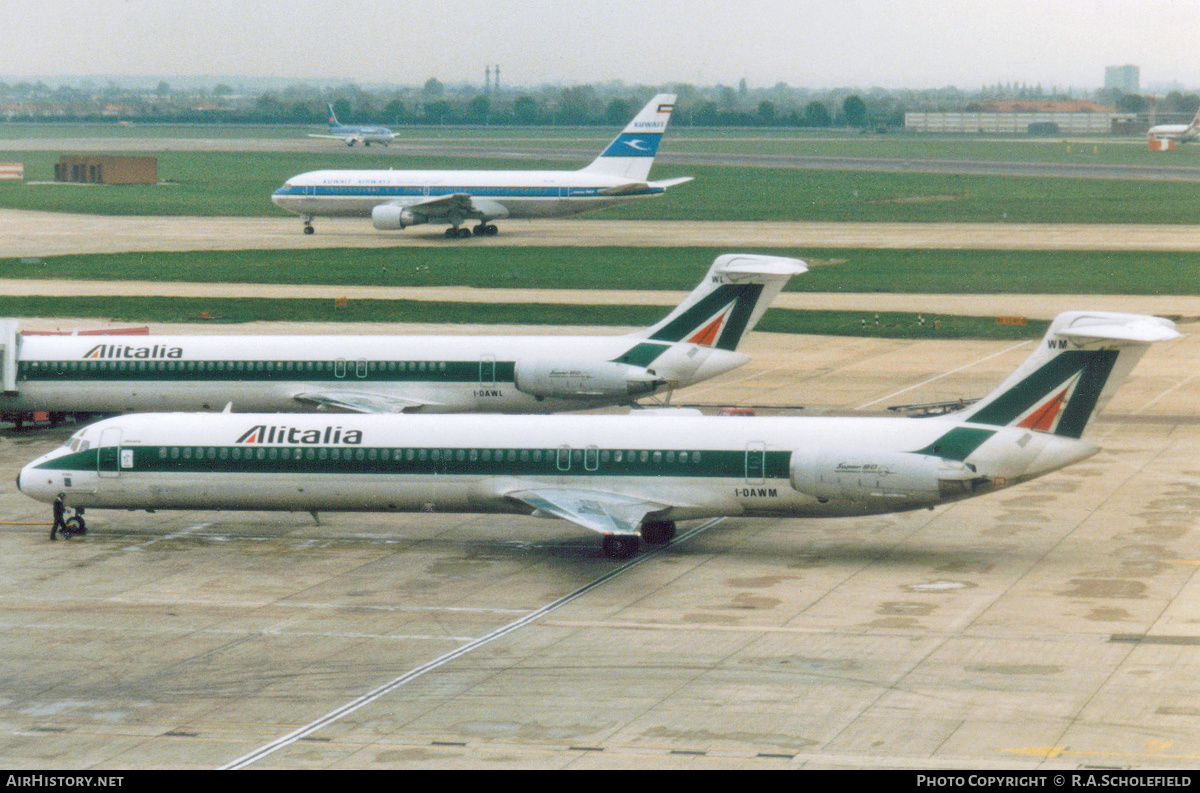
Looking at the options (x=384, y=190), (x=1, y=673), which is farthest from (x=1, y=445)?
(x=384, y=190)

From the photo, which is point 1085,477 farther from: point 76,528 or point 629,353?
point 76,528

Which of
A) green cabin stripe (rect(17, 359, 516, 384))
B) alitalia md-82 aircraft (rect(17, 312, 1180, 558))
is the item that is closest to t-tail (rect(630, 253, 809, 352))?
green cabin stripe (rect(17, 359, 516, 384))

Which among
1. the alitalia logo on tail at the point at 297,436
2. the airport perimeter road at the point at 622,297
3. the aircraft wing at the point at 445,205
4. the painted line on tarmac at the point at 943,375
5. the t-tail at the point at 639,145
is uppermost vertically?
the t-tail at the point at 639,145

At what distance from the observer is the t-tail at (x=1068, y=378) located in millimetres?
35688

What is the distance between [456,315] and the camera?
254 ft

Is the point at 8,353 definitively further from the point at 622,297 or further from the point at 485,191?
the point at 485,191

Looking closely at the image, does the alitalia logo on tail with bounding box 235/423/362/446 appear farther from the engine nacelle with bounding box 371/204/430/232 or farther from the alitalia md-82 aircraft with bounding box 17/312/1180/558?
the engine nacelle with bounding box 371/204/430/232

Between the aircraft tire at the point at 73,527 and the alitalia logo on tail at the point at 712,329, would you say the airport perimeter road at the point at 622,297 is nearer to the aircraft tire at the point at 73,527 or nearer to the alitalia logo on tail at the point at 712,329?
the alitalia logo on tail at the point at 712,329

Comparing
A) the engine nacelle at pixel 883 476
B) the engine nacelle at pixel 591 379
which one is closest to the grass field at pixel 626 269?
the engine nacelle at pixel 591 379

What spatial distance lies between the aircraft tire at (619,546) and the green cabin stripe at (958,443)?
21.9ft

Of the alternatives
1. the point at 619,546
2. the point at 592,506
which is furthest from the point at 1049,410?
the point at 592,506

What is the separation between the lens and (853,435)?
3691cm

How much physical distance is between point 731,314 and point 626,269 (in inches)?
1709

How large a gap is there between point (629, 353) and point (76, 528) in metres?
17.5
